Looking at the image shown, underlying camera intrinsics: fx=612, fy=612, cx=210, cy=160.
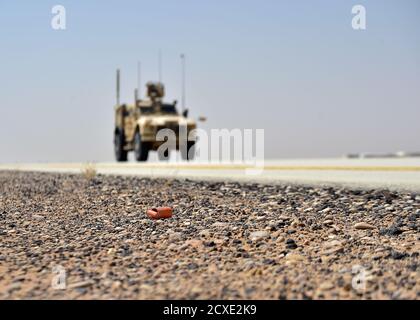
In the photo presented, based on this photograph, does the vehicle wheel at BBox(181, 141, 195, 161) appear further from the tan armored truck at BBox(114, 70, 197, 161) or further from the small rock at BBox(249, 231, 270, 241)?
the small rock at BBox(249, 231, 270, 241)

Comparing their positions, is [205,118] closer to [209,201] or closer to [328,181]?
[328,181]

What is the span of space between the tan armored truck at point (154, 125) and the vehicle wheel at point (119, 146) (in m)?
0.20

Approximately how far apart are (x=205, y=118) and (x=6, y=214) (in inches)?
549

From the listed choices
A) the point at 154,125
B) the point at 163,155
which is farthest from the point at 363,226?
the point at 163,155

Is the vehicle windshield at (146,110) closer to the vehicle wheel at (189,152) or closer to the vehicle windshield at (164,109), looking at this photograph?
the vehicle windshield at (164,109)

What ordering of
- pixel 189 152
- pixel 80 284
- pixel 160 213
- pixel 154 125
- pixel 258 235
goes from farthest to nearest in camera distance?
pixel 189 152 → pixel 154 125 → pixel 160 213 → pixel 258 235 → pixel 80 284

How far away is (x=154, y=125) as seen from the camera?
2177 cm

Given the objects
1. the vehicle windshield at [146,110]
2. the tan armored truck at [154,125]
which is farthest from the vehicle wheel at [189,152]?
the vehicle windshield at [146,110]

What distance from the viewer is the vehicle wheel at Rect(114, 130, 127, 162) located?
2495 centimetres

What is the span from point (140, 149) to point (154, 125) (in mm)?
1152

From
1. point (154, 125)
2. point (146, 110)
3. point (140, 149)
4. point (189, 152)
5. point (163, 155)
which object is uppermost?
point (146, 110)

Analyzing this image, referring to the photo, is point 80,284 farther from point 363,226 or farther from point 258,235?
point 363,226

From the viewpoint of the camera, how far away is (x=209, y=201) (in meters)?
8.88

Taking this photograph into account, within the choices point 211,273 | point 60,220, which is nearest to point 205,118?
point 60,220
